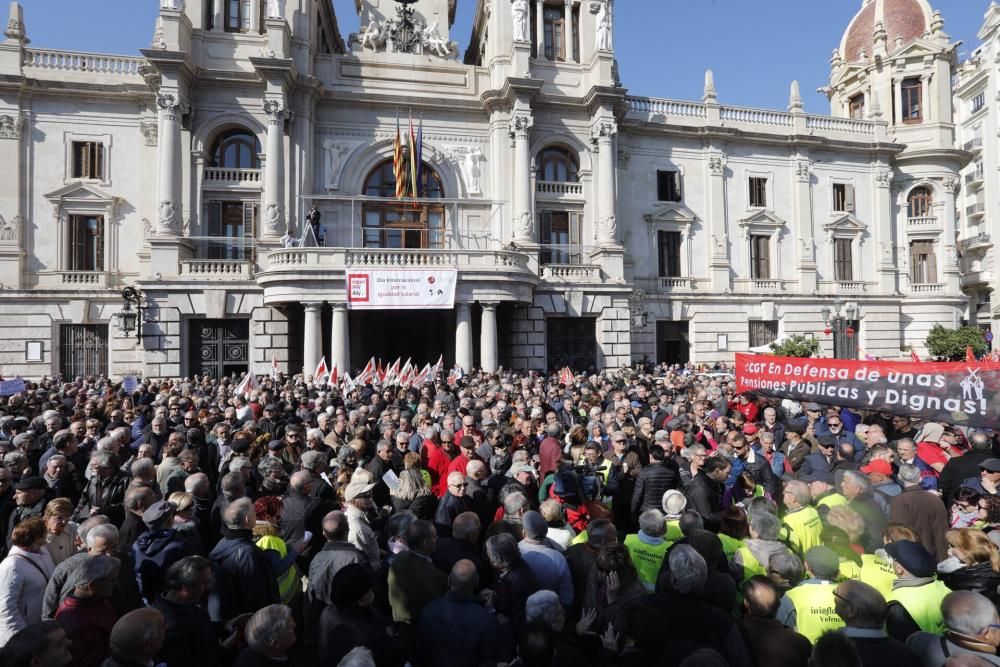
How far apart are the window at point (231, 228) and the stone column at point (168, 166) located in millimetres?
1693

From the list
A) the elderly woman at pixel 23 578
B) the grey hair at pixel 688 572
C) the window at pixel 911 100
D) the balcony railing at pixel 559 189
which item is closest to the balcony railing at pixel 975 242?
the window at pixel 911 100

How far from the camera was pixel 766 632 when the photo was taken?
3.58m

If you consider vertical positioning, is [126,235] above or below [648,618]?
above

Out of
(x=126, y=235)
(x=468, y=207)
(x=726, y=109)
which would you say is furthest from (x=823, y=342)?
(x=126, y=235)

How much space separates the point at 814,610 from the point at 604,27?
30.2 meters

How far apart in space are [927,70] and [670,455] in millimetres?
38183

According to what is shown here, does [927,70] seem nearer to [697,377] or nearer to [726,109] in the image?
[726,109]

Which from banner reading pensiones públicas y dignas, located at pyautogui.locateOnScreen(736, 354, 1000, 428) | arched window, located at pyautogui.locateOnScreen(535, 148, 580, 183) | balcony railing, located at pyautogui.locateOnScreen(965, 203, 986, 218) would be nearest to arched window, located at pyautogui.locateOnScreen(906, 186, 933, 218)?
balcony railing, located at pyautogui.locateOnScreen(965, 203, 986, 218)

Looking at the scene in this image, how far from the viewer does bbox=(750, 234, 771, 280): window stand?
1270 inches

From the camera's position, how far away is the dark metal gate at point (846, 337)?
32562 mm

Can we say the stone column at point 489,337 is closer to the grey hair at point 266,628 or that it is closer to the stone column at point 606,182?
the stone column at point 606,182

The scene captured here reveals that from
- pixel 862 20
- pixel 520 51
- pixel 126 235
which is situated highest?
pixel 862 20

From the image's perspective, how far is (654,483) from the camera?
694cm

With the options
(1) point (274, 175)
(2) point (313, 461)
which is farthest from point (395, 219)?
(2) point (313, 461)
